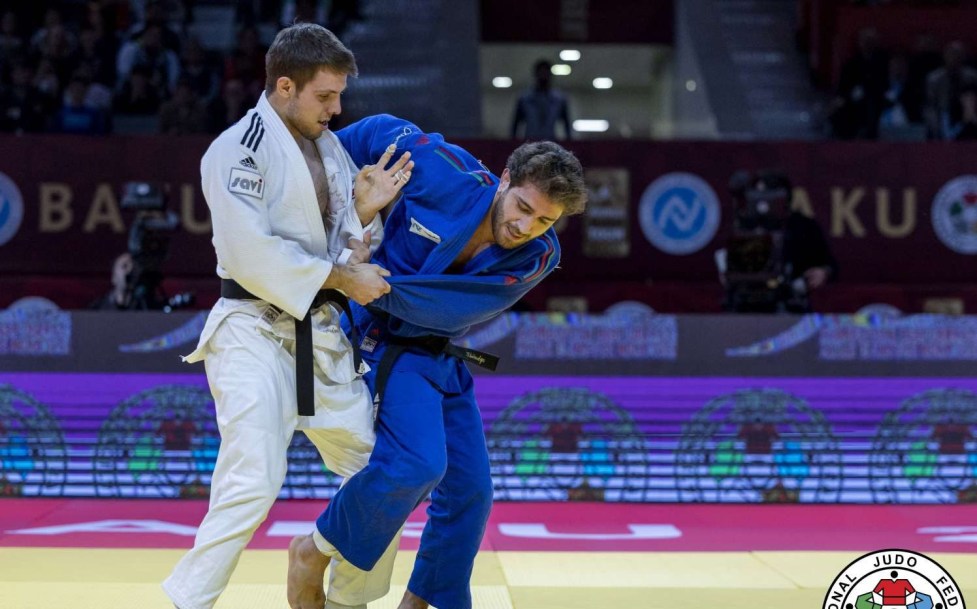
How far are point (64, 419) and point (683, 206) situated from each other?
4.36m

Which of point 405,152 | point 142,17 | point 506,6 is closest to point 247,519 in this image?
point 405,152

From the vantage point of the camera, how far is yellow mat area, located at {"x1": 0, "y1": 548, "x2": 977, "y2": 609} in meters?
3.76

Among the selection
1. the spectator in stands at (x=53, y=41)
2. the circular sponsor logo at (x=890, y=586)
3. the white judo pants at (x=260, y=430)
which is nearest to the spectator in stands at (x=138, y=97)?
the spectator in stands at (x=53, y=41)

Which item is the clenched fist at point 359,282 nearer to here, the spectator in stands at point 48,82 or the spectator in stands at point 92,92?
the spectator in stands at point 92,92

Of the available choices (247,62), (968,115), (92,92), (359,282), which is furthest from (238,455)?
(968,115)

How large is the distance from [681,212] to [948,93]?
2.92m

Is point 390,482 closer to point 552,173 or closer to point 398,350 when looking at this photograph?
point 398,350

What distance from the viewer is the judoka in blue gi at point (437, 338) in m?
3.26

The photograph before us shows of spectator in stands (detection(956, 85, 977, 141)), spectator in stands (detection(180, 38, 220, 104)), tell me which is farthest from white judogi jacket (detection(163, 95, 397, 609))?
spectator in stands (detection(956, 85, 977, 141))

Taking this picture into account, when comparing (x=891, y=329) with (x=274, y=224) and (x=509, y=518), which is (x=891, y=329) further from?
(x=274, y=224)

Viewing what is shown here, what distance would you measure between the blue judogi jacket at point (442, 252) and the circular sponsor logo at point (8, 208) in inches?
207

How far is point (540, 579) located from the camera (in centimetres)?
427

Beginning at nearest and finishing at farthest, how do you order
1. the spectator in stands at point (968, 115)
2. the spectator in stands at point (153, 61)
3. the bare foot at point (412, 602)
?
1. the bare foot at point (412, 602)
2. the spectator in stands at point (968, 115)
3. the spectator in stands at point (153, 61)

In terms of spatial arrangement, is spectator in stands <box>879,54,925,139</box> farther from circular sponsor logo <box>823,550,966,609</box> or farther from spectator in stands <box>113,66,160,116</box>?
circular sponsor logo <box>823,550,966,609</box>
